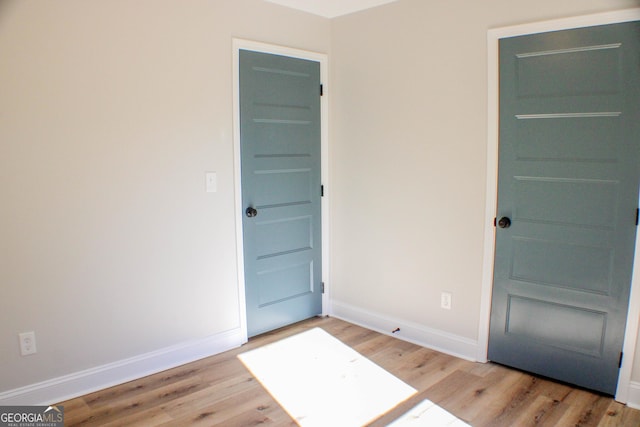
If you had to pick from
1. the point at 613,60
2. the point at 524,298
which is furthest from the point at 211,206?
the point at 613,60

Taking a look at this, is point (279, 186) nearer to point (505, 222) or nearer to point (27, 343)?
point (505, 222)

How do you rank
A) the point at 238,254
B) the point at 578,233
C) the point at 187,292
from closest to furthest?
1. the point at 578,233
2. the point at 187,292
3. the point at 238,254

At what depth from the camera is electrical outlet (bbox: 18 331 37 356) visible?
7.70 feet

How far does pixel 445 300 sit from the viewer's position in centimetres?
312

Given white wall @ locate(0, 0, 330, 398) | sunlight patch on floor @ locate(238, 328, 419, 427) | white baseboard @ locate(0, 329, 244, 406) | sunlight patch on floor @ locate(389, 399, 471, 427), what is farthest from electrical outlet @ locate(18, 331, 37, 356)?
sunlight patch on floor @ locate(389, 399, 471, 427)

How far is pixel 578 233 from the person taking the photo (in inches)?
99.7

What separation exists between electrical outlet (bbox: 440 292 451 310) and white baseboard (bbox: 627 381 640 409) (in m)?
1.09

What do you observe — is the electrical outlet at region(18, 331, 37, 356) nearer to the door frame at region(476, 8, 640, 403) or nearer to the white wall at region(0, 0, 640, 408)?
the white wall at region(0, 0, 640, 408)

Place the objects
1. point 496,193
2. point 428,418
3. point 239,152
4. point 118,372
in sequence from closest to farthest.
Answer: point 428,418 < point 118,372 < point 496,193 < point 239,152

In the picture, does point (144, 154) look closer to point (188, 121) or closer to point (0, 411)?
point (188, 121)

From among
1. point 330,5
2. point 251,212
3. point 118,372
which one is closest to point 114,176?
point 251,212

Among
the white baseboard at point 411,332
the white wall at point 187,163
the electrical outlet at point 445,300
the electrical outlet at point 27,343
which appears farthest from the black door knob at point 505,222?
the electrical outlet at point 27,343

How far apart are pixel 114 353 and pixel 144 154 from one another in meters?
1.21

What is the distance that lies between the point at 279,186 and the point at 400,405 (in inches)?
68.3
